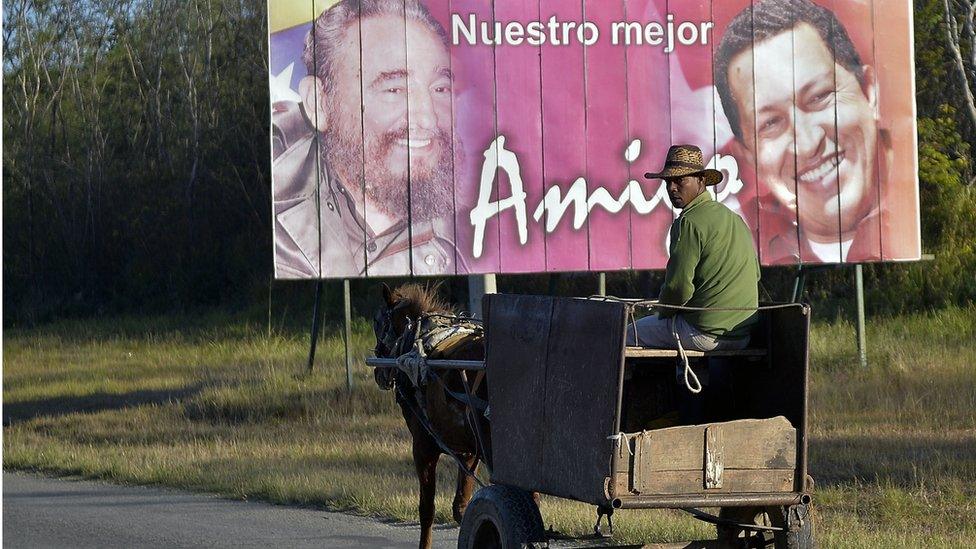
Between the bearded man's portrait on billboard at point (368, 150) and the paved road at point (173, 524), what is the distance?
436 cm

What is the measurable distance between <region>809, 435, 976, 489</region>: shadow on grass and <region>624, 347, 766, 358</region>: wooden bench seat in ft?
14.3

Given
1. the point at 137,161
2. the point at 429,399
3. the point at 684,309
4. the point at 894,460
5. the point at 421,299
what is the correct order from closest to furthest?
1. the point at 684,309
2. the point at 429,399
3. the point at 421,299
4. the point at 894,460
5. the point at 137,161

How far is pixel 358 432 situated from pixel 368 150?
10.3 ft

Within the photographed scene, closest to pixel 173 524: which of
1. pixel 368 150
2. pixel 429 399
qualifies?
pixel 429 399

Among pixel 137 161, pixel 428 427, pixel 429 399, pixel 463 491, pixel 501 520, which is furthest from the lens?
pixel 137 161

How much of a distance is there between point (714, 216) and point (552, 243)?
9865mm

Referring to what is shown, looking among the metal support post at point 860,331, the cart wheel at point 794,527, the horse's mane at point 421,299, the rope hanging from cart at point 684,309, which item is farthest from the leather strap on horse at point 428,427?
the metal support post at point 860,331

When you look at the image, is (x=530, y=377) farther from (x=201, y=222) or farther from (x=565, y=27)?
(x=201, y=222)

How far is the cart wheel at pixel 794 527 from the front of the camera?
6789 millimetres

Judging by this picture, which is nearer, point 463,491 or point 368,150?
point 463,491

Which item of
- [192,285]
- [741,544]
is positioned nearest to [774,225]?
[741,544]

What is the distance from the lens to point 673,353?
6754 mm

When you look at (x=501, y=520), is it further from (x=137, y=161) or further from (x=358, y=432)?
(x=137, y=161)

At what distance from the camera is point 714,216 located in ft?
22.4
